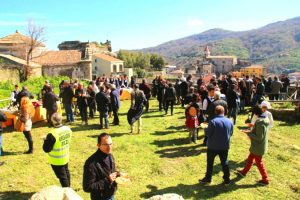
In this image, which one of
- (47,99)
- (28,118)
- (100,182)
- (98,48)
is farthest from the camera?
(98,48)

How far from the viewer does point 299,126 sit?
15.1 m

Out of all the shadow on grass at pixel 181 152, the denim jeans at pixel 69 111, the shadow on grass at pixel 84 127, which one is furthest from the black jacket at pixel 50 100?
the shadow on grass at pixel 181 152

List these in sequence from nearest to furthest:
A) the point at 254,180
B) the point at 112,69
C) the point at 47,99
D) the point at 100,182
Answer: the point at 100,182
the point at 254,180
the point at 47,99
the point at 112,69

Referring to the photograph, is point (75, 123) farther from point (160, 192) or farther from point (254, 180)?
point (254, 180)

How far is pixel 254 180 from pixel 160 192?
2551 mm

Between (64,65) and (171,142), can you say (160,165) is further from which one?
(64,65)

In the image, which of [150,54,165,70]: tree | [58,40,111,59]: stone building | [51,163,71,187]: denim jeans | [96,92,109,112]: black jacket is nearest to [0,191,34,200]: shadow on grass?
[51,163,71,187]: denim jeans

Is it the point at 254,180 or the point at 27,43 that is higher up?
the point at 27,43

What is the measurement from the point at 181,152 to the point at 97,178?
6.20 m

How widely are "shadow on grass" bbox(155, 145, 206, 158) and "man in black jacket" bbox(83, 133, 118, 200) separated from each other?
5.61 m

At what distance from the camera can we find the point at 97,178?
15.7ft

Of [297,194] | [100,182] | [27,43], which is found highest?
[27,43]

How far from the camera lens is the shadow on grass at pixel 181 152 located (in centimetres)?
1043

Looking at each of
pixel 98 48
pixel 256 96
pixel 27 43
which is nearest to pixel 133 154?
pixel 256 96
